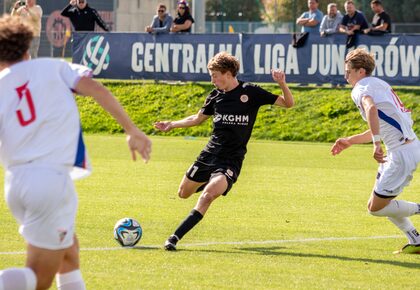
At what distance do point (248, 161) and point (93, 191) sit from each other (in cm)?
494

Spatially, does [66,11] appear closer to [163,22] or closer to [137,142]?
[163,22]

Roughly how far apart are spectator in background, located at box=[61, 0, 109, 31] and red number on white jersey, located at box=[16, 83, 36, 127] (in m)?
21.6

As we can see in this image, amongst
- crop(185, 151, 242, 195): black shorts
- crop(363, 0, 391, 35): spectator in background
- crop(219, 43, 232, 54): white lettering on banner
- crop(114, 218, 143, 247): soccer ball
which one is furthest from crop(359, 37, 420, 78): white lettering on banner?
crop(114, 218, 143, 247): soccer ball

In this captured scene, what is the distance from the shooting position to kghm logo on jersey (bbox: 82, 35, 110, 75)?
2733 cm

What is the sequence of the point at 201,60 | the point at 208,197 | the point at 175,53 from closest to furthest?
the point at 208,197
the point at 201,60
the point at 175,53

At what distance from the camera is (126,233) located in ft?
31.7

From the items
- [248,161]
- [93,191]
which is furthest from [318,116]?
[93,191]

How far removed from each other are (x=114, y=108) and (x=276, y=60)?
19652 millimetres

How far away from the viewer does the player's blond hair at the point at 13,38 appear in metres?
5.71

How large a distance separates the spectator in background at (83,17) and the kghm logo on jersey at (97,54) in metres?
0.39

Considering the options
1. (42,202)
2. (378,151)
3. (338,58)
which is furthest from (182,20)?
(42,202)

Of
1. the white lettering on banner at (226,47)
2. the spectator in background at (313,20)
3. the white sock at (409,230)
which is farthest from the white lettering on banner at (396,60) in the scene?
the white sock at (409,230)

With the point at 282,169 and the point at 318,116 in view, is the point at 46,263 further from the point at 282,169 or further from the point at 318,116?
the point at 318,116

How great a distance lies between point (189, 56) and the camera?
26.3 meters
